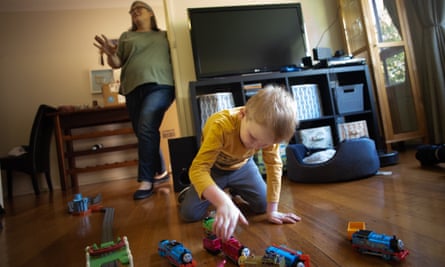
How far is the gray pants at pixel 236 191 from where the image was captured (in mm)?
1096

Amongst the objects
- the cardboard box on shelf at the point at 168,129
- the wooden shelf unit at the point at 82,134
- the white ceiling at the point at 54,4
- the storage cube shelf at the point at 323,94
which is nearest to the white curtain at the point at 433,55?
the storage cube shelf at the point at 323,94

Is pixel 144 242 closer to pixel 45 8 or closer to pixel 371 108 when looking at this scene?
pixel 371 108

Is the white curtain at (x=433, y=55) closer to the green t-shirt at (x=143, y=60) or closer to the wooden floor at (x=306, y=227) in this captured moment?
the wooden floor at (x=306, y=227)

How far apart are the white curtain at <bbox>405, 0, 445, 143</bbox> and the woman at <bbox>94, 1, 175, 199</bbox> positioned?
186 centimetres

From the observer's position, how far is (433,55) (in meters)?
2.04

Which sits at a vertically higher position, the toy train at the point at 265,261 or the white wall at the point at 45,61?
the white wall at the point at 45,61

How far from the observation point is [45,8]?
3.29 meters

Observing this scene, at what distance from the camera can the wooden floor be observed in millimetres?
691

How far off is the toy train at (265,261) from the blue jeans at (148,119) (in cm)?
127

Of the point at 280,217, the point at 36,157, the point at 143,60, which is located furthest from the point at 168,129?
the point at 280,217

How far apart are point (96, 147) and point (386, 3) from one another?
10.1 ft

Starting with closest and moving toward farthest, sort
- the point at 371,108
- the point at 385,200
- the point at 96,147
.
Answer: the point at 385,200 < the point at 371,108 < the point at 96,147

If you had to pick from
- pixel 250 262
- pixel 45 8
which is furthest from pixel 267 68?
pixel 45 8

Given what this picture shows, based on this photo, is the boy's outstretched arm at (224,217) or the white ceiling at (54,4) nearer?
the boy's outstretched arm at (224,217)
